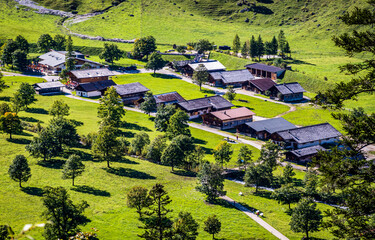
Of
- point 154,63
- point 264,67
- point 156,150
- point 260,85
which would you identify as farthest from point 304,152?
point 154,63

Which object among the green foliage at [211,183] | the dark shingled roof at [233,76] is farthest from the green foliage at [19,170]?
the dark shingled roof at [233,76]

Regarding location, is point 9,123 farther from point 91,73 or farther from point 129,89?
point 91,73

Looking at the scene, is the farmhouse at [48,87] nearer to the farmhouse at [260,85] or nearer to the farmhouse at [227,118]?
the farmhouse at [227,118]

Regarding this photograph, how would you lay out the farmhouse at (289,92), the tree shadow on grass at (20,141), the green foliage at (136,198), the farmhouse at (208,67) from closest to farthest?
the green foliage at (136,198) < the tree shadow on grass at (20,141) < the farmhouse at (289,92) < the farmhouse at (208,67)

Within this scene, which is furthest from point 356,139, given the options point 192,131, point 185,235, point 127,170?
point 192,131

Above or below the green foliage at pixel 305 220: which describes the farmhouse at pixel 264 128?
below

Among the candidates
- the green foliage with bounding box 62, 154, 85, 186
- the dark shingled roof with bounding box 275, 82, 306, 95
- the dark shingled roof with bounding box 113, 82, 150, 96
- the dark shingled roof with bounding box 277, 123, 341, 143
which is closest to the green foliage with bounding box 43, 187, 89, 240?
the green foliage with bounding box 62, 154, 85, 186
